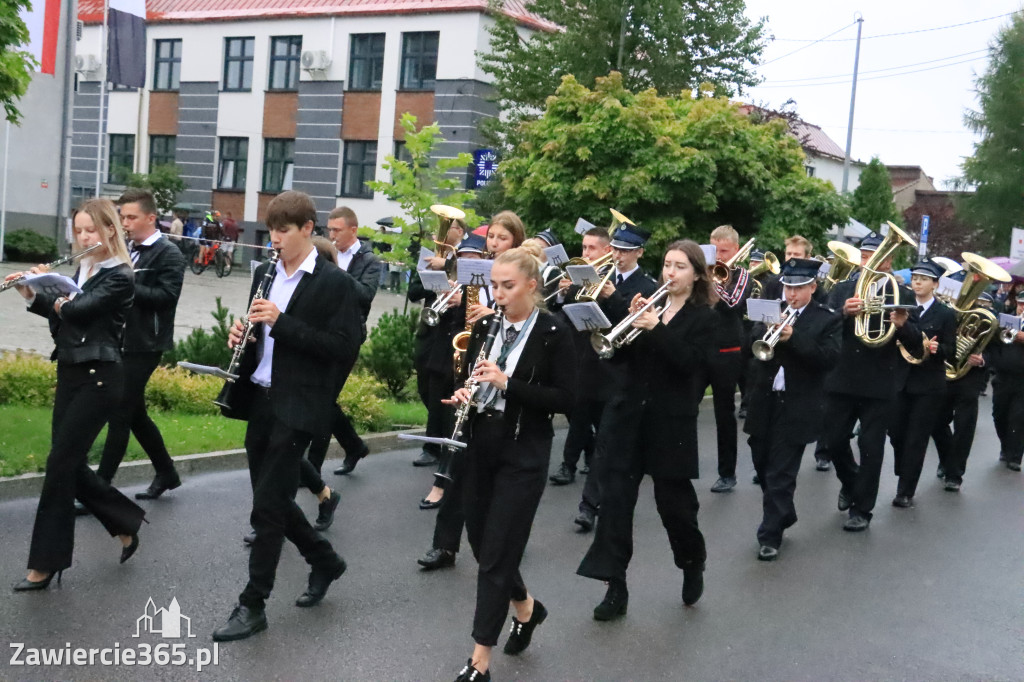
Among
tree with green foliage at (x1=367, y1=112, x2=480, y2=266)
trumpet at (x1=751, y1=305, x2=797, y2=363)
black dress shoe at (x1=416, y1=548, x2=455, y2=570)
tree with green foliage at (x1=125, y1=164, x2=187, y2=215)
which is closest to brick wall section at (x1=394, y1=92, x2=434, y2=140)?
tree with green foliage at (x1=125, y1=164, x2=187, y2=215)

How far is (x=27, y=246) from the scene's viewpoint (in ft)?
94.8

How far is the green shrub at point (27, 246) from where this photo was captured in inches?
1136

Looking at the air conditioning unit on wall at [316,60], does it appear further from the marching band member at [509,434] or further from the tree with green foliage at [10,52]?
the marching band member at [509,434]

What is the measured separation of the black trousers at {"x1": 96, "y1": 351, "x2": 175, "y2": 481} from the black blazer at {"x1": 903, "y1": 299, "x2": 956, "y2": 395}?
629 centimetres

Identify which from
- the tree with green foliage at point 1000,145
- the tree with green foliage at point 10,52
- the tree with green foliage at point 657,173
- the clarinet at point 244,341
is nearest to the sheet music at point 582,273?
the clarinet at point 244,341

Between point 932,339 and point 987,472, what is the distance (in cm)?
335

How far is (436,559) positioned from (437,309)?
6.49 feet

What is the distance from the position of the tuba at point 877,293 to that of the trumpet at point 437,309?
316cm

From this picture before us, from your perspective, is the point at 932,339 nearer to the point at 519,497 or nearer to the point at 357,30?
the point at 519,497

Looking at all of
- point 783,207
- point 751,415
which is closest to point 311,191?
point 783,207

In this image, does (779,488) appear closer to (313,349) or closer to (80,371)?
(313,349)

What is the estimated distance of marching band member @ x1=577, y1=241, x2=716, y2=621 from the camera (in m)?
6.25

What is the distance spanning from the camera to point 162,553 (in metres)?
6.78

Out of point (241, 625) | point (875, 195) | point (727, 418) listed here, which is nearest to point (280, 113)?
point (875, 195)
